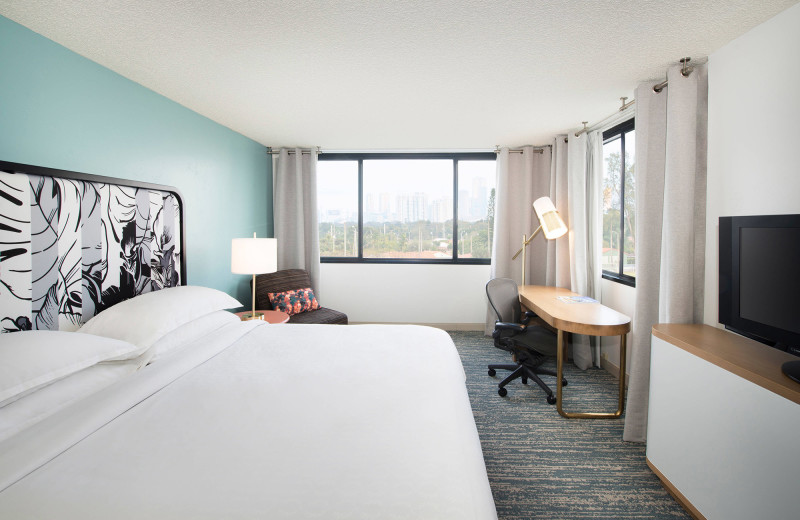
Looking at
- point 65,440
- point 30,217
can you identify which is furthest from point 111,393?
point 30,217

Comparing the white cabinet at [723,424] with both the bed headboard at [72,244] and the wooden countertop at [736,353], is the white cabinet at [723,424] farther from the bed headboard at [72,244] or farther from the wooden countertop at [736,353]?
the bed headboard at [72,244]

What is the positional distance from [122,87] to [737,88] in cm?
374

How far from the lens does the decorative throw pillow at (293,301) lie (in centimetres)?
388

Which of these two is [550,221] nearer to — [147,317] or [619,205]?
[619,205]

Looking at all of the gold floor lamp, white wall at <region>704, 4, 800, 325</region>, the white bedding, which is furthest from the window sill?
the white bedding

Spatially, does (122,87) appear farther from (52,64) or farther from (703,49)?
(703,49)

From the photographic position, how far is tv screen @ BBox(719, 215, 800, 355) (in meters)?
1.41

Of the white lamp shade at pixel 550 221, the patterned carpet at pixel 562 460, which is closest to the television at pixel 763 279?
the patterned carpet at pixel 562 460

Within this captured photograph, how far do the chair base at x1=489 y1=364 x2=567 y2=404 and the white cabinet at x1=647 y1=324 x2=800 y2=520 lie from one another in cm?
85

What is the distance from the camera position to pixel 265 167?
4516mm

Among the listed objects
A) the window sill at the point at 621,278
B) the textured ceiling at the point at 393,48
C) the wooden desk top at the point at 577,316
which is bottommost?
the wooden desk top at the point at 577,316

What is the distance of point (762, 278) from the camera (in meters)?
1.55

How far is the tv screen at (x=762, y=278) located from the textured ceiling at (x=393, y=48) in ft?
3.46

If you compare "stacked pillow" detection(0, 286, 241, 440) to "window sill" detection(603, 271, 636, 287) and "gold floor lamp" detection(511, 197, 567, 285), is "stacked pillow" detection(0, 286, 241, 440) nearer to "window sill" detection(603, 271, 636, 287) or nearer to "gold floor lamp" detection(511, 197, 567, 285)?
"gold floor lamp" detection(511, 197, 567, 285)
